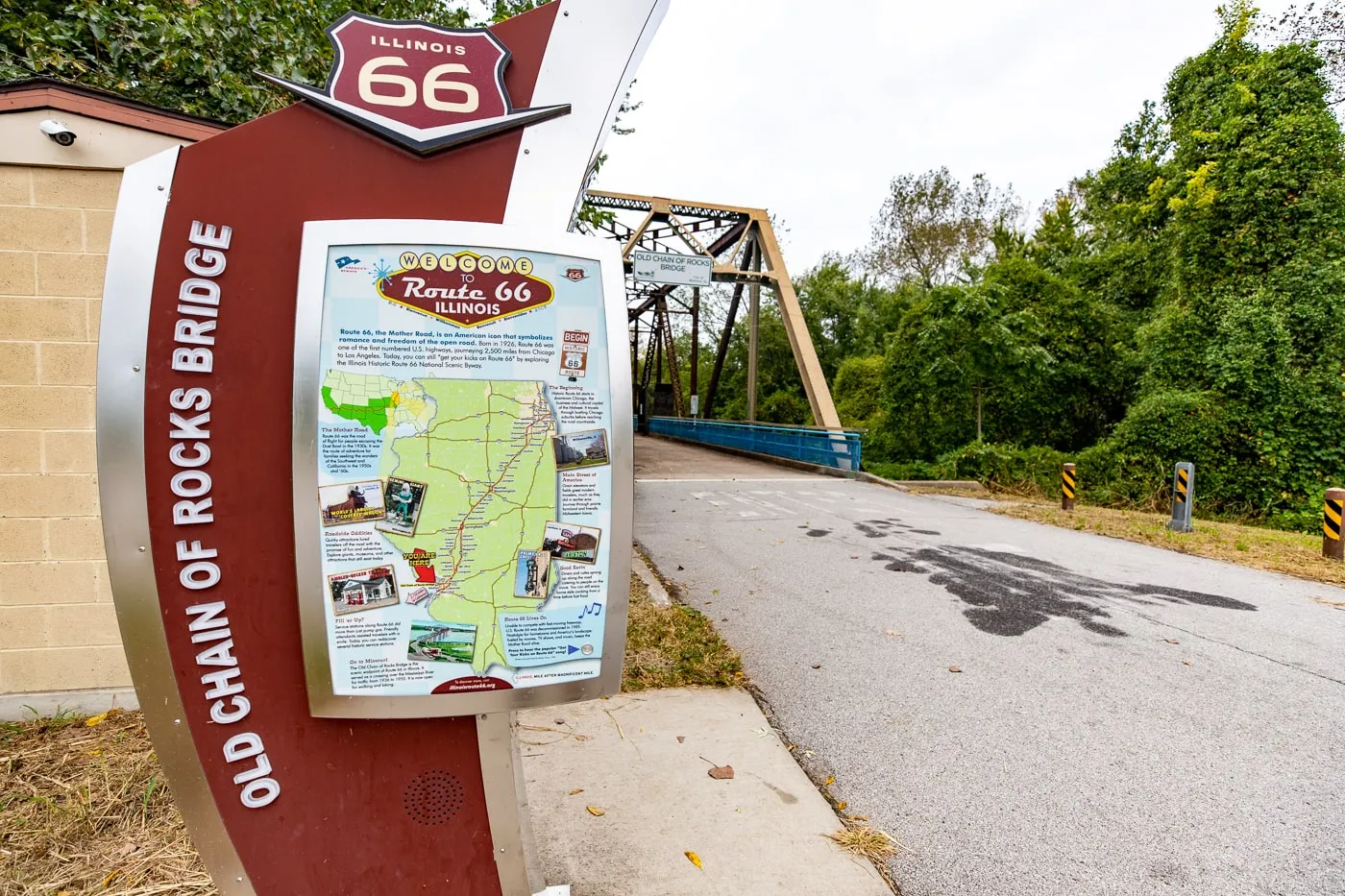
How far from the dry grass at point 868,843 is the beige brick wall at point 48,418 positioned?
3602mm

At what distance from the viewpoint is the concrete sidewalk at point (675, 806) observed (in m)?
2.38

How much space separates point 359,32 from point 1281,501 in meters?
17.2

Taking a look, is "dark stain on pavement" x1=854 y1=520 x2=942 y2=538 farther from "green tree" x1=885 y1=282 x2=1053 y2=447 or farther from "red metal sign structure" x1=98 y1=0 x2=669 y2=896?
"green tree" x1=885 y1=282 x2=1053 y2=447

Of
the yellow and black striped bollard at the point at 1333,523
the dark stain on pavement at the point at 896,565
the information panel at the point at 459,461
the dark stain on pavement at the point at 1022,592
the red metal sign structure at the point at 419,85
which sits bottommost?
the dark stain on pavement at the point at 1022,592

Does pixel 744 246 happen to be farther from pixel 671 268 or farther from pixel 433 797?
pixel 433 797

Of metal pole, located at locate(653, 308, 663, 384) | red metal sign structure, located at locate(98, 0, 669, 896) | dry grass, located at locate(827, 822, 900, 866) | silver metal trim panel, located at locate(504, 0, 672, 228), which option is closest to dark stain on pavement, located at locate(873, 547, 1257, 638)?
dry grass, located at locate(827, 822, 900, 866)

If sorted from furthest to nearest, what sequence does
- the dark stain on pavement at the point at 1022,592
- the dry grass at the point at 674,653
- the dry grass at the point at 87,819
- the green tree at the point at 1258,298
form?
the green tree at the point at 1258,298
the dark stain on pavement at the point at 1022,592
the dry grass at the point at 674,653
the dry grass at the point at 87,819

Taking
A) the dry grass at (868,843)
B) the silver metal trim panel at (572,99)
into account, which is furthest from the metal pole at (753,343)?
the silver metal trim panel at (572,99)

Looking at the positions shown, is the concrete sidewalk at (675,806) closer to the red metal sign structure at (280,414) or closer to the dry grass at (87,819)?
the red metal sign structure at (280,414)

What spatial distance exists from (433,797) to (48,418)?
114 inches

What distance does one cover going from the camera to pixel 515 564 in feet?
6.14

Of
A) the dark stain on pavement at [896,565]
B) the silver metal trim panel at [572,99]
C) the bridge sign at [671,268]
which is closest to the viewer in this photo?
the silver metal trim panel at [572,99]

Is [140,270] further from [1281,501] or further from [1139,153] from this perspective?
[1139,153]

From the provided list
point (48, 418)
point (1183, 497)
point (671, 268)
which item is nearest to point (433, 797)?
point (48, 418)
